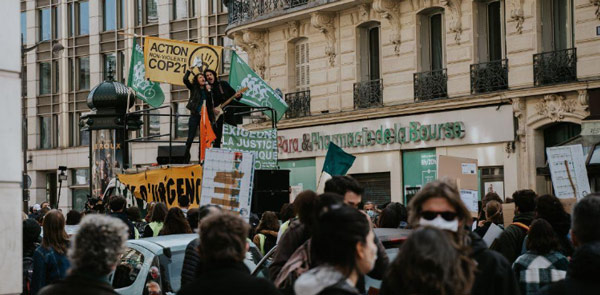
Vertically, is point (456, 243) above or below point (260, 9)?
below

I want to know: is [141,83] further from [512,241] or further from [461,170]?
[512,241]

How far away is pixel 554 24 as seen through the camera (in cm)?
2614

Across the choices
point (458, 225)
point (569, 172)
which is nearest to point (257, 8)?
point (569, 172)

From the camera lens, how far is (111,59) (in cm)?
4978

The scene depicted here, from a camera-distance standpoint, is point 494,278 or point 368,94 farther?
point 368,94

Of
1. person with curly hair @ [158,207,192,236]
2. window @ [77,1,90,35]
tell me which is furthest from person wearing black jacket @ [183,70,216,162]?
window @ [77,1,90,35]

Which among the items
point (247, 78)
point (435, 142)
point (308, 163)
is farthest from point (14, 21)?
point (308, 163)

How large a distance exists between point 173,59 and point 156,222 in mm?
7538

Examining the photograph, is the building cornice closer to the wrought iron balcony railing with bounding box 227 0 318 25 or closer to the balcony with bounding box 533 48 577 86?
the balcony with bounding box 533 48 577 86

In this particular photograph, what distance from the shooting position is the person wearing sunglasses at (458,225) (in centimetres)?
577

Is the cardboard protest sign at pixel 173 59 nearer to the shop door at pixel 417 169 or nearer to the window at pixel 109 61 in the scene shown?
the shop door at pixel 417 169

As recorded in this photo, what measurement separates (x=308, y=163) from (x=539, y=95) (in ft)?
29.5

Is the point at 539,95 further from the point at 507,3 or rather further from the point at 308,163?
the point at 308,163

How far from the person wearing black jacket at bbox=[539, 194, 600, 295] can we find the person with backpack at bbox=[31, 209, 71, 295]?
16.8 feet
